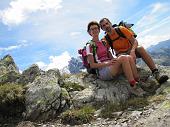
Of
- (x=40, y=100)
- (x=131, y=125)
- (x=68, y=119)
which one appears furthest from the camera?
(x=40, y=100)

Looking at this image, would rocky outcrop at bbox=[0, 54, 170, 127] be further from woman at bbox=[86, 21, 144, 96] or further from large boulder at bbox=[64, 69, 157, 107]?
woman at bbox=[86, 21, 144, 96]

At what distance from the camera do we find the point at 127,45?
46.3 feet

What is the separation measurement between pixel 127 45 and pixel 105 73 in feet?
6.75

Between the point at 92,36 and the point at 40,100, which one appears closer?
the point at 40,100

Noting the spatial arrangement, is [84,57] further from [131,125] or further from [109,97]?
[131,125]

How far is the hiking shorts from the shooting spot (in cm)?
1311

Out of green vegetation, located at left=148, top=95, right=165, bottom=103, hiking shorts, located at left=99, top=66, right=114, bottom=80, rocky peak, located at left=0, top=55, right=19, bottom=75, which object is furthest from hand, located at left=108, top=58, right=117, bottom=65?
rocky peak, located at left=0, top=55, right=19, bottom=75

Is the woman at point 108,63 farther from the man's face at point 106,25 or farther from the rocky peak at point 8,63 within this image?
the rocky peak at point 8,63

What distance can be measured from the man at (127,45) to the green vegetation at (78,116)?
147 inches

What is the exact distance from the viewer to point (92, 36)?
13.7 meters

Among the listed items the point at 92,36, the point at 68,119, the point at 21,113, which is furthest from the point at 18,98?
the point at 92,36

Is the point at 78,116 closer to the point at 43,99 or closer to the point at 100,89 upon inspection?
the point at 43,99

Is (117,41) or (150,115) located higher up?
(117,41)

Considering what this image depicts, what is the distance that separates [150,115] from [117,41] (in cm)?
556
